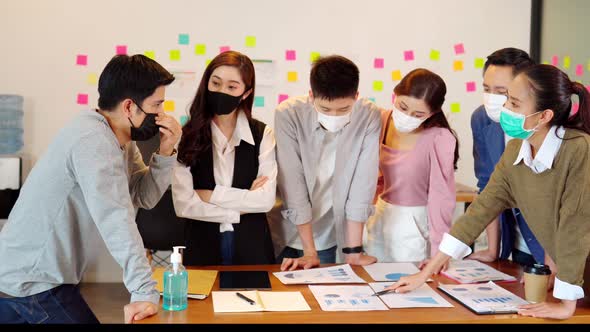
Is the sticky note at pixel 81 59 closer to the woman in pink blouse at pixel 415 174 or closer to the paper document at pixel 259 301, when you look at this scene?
the woman in pink blouse at pixel 415 174

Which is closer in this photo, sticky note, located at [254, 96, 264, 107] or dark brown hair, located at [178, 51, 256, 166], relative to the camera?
dark brown hair, located at [178, 51, 256, 166]

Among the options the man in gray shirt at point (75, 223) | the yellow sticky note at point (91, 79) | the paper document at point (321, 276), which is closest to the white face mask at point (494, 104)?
the paper document at point (321, 276)

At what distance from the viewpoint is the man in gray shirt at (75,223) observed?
1.57 meters

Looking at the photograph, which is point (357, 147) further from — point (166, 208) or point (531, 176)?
point (166, 208)

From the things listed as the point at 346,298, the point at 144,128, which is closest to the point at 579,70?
the point at 346,298

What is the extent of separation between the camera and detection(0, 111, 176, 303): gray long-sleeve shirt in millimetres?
1572

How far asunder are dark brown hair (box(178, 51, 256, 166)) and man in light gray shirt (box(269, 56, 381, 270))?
0.21 meters

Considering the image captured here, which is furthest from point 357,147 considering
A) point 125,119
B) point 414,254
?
point 125,119

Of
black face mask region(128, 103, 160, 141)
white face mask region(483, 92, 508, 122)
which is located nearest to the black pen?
black face mask region(128, 103, 160, 141)

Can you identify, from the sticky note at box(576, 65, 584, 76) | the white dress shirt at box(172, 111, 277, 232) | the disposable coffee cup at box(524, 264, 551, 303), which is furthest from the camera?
the sticky note at box(576, 65, 584, 76)

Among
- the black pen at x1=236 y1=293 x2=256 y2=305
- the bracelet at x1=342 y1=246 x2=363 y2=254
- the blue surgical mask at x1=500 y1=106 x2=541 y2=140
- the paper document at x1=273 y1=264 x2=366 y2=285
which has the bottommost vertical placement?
the paper document at x1=273 y1=264 x2=366 y2=285

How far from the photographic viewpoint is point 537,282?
1.83 m

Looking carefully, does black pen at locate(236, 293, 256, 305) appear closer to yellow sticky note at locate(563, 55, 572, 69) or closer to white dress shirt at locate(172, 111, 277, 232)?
white dress shirt at locate(172, 111, 277, 232)

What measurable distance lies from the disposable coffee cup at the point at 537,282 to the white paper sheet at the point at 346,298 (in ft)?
1.47
